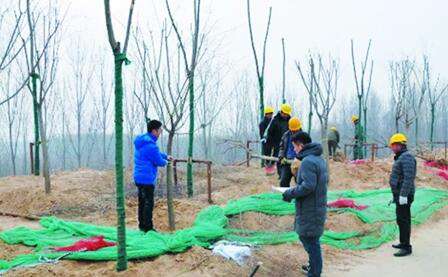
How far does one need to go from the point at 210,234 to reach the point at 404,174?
8.57 feet

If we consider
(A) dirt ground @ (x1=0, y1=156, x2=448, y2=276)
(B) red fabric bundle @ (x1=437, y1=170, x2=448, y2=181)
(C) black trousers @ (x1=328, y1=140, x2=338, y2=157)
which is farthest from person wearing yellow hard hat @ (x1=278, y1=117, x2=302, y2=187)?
(C) black trousers @ (x1=328, y1=140, x2=338, y2=157)

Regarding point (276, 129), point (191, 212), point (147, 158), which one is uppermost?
point (276, 129)

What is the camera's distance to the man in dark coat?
468cm

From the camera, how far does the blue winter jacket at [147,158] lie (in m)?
6.39

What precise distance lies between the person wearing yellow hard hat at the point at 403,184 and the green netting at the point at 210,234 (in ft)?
1.72

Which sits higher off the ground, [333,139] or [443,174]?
[333,139]

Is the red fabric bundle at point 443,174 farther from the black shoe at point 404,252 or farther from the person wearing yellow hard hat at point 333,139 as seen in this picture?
the black shoe at point 404,252

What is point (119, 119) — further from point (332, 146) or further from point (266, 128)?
point (332, 146)

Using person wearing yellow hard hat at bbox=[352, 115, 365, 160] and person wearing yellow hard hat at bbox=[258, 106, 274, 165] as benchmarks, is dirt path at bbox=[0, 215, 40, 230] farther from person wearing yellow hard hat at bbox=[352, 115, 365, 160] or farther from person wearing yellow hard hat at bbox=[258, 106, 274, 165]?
person wearing yellow hard hat at bbox=[352, 115, 365, 160]

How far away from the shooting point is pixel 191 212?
8219mm

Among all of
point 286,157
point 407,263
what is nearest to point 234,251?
point 407,263

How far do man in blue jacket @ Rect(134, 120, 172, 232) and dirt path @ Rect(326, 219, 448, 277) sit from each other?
251 cm

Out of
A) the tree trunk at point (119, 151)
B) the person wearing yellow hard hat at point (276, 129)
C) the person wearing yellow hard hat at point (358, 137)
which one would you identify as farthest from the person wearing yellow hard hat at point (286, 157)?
the person wearing yellow hard hat at point (358, 137)

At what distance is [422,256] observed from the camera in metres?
6.48
